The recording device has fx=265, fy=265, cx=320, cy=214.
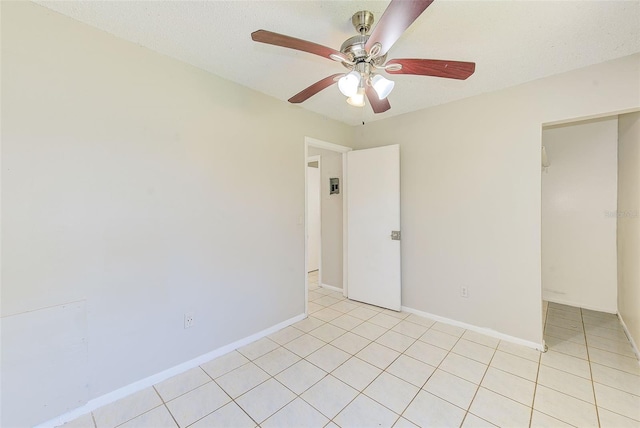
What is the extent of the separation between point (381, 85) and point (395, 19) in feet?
1.58

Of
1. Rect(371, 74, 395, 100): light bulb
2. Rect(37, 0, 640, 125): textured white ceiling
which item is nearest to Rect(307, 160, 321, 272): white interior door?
Rect(37, 0, 640, 125): textured white ceiling

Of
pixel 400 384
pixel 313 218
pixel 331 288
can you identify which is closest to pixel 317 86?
pixel 400 384

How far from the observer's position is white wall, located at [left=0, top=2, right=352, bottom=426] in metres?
1.46

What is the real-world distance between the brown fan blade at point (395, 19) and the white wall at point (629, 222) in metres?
2.54

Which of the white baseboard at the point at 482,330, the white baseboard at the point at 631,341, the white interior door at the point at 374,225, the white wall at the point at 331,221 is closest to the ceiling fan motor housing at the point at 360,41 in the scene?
the white interior door at the point at 374,225

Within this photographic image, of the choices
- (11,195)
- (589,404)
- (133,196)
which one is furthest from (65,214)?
(589,404)

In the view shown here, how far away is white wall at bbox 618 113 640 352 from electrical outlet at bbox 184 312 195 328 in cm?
363

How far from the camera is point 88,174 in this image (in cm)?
166

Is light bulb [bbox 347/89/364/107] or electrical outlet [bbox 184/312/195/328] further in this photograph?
electrical outlet [bbox 184/312/195/328]

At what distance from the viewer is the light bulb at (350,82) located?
1388mm

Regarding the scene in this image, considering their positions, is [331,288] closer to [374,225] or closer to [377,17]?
[374,225]

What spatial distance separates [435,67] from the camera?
1409 mm

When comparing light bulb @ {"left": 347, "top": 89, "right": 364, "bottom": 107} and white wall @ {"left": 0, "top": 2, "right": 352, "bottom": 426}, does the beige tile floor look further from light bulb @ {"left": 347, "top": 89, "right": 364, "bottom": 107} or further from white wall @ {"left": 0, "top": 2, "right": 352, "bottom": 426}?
light bulb @ {"left": 347, "top": 89, "right": 364, "bottom": 107}

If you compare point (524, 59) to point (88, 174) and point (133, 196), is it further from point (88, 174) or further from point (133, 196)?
point (88, 174)
